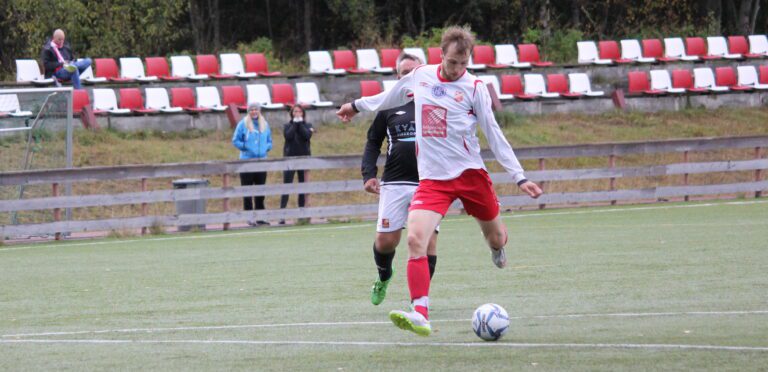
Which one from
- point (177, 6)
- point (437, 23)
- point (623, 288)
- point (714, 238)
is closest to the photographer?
point (623, 288)

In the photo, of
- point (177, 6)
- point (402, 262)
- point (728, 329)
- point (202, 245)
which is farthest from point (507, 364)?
point (177, 6)

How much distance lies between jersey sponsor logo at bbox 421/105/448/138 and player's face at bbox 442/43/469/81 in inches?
8.8

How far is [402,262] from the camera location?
14.4m

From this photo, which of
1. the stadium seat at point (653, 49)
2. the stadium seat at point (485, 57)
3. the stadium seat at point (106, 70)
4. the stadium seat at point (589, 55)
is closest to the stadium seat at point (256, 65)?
the stadium seat at point (106, 70)

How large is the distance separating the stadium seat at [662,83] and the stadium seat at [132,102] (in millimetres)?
13107

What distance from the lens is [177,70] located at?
103 ft

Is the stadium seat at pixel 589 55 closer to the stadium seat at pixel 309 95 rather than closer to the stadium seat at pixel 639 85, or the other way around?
the stadium seat at pixel 639 85

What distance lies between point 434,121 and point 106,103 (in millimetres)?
20720

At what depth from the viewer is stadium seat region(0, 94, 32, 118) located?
19984 mm

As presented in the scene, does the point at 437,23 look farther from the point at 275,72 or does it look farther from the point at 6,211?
the point at 6,211

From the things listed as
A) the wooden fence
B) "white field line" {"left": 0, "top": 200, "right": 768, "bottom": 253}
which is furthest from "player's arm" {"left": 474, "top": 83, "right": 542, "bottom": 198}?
the wooden fence

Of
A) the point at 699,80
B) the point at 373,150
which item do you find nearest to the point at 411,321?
the point at 373,150

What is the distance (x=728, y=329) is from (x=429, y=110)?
233 cm

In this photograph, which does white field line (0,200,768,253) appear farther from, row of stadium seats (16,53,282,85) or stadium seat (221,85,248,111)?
row of stadium seats (16,53,282,85)
